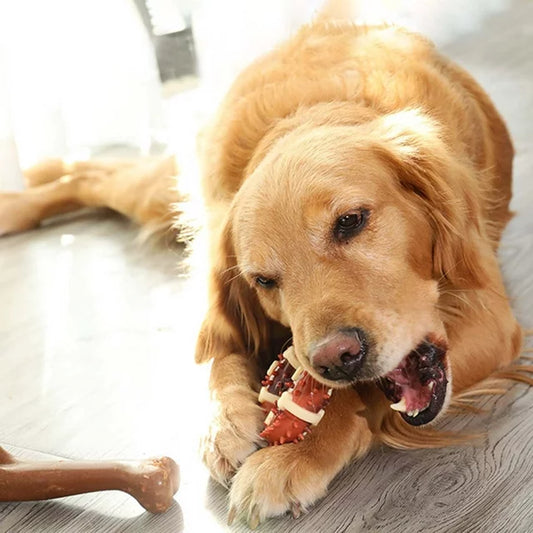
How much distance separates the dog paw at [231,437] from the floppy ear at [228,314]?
0.78 feet

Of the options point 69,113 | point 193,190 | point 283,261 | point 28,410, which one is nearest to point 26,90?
point 69,113

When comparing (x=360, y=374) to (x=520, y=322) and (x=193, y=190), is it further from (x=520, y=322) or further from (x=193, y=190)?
(x=193, y=190)

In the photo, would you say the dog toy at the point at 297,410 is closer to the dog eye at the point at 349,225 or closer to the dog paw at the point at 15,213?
the dog eye at the point at 349,225

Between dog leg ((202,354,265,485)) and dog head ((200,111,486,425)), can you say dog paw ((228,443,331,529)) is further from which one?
dog head ((200,111,486,425))

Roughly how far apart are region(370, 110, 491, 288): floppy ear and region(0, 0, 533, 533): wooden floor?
0.32 metres

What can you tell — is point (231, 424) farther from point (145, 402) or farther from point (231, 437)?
point (145, 402)

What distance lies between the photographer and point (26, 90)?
4.14 meters

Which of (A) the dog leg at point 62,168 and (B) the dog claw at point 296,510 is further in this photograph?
(A) the dog leg at point 62,168

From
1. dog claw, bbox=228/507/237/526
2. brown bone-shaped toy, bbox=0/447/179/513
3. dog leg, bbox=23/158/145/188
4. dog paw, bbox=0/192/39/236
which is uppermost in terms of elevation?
brown bone-shaped toy, bbox=0/447/179/513

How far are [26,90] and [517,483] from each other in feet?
10.3

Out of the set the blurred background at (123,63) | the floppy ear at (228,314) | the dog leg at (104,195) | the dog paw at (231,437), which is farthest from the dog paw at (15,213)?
the dog paw at (231,437)

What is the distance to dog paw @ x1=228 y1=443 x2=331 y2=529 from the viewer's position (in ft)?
5.73

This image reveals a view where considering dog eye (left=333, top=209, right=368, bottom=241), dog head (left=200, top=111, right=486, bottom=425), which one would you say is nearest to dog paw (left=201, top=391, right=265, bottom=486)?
dog head (left=200, top=111, right=486, bottom=425)

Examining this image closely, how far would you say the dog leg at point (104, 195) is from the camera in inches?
136
